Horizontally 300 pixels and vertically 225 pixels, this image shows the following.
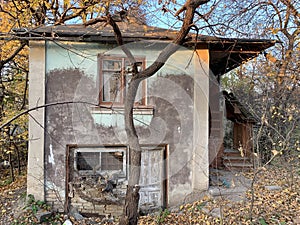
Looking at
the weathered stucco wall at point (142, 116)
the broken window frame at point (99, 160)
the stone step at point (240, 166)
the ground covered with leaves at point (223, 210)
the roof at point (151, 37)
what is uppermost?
the roof at point (151, 37)

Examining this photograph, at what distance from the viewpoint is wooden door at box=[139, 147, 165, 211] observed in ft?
22.7

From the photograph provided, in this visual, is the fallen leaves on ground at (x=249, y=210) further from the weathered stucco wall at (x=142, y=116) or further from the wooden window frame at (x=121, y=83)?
the wooden window frame at (x=121, y=83)

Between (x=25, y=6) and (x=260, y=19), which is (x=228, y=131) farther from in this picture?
(x=25, y=6)

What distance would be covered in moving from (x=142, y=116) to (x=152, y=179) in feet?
5.73

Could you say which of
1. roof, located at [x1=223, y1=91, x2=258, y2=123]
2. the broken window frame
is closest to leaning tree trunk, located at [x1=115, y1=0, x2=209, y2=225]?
the broken window frame

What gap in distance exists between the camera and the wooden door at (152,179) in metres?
6.91

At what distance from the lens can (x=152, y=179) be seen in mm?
6953

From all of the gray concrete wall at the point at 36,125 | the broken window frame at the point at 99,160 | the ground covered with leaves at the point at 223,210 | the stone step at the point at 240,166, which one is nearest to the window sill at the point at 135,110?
the broken window frame at the point at 99,160

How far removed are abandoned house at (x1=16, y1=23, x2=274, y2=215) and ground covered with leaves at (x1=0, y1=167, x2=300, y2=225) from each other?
410 millimetres

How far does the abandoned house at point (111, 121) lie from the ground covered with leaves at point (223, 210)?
41cm

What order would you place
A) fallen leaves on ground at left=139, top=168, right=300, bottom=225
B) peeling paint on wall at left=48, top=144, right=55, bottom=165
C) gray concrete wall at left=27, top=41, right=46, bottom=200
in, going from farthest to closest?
peeling paint on wall at left=48, top=144, right=55, bottom=165
gray concrete wall at left=27, top=41, right=46, bottom=200
fallen leaves on ground at left=139, top=168, right=300, bottom=225

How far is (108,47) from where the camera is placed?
6793 millimetres

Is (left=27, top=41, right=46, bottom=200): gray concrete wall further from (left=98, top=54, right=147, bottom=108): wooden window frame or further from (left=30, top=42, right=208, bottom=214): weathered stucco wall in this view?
(left=98, top=54, right=147, bottom=108): wooden window frame

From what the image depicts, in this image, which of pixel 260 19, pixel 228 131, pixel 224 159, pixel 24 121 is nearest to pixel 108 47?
pixel 24 121
